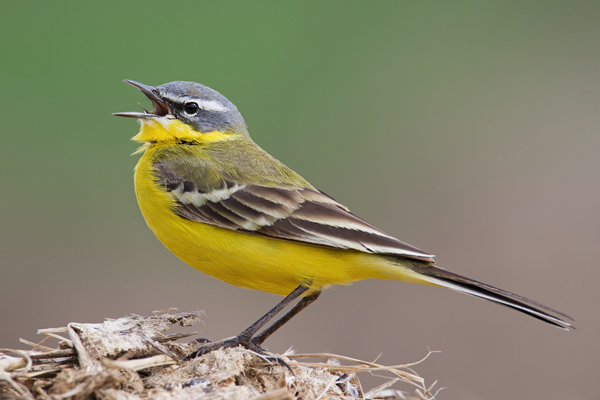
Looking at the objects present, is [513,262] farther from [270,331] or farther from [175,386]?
[175,386]

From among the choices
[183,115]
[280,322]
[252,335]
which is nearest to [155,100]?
[183,115]

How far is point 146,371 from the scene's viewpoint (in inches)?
181

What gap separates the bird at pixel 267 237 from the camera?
19.3ft

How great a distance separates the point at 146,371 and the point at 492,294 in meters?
2.93

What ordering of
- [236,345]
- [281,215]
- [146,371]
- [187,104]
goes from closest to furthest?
1. [146,371]
2. [236,345]
3. [281,215]
4. [187,104]

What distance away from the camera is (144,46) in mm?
13680

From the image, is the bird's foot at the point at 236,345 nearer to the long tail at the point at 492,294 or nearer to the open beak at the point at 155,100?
the long tail at the point at 492,294

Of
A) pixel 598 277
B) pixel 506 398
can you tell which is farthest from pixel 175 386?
pixel 598 277

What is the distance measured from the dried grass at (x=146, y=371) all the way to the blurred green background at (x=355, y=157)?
411 centimetres

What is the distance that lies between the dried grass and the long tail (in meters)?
0.99

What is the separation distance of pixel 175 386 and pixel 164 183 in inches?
101

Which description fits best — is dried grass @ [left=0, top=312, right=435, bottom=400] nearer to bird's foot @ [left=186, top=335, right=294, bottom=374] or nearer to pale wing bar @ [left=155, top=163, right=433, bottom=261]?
bird's foot @ [left=186, top=335, right=294, bottom=374]

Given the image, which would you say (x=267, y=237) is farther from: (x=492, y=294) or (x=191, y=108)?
(x=191, y=108)

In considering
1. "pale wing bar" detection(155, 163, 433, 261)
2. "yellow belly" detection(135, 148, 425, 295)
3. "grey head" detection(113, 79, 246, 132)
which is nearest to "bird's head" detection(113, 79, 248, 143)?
"grey head" detection(113, 79, 246, 132)
